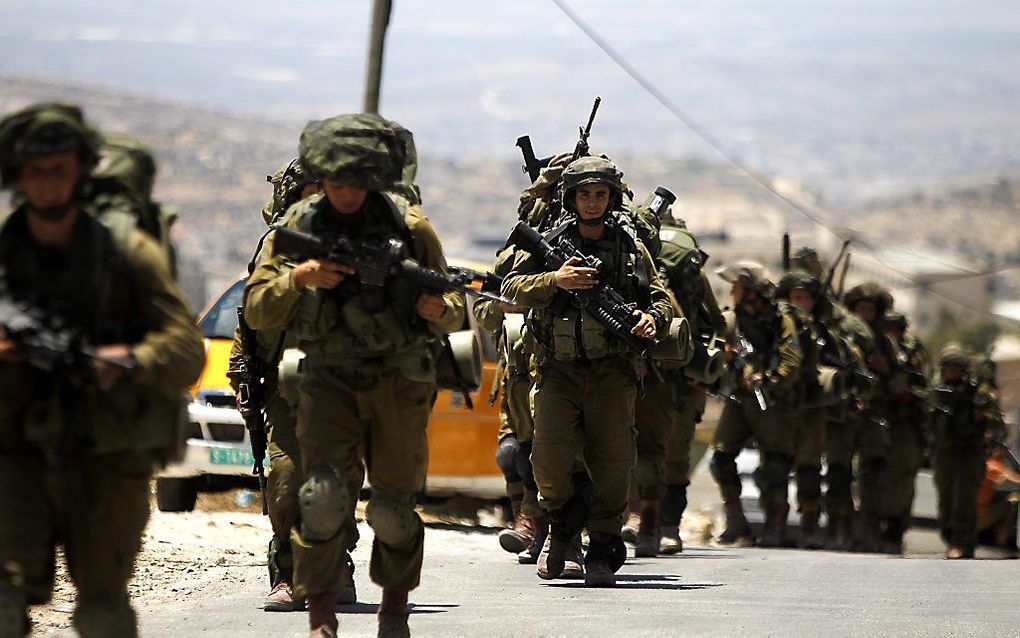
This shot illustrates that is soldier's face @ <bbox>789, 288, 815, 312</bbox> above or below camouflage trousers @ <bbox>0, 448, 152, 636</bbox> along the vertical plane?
above

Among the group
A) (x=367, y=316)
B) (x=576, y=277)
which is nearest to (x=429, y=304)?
(x=367, y=316)

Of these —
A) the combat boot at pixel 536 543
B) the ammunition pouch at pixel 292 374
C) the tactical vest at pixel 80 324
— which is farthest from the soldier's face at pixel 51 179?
the combat boot at pixel 536 543

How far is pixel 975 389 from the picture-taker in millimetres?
19938

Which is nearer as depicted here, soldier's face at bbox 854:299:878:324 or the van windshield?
the van windshield

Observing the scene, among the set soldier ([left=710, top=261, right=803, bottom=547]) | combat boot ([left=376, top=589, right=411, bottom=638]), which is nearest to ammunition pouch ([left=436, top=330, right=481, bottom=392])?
combat boot ([left=376, top=589, right=411, bottom=638])

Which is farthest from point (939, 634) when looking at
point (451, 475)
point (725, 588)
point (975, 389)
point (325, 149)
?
point (975, 389)

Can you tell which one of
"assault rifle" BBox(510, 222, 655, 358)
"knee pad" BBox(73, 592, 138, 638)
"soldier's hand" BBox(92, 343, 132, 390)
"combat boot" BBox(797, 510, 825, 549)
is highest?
"assault rifle" BBox(510, 222, 655, 358)

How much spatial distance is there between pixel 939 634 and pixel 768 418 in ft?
25.4

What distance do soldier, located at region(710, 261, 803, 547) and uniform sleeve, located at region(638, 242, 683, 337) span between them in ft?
15.6

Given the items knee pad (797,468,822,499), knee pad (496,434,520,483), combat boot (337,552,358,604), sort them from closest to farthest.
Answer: combat boot (337,552,358,604), knee pad (496,434,520,483), knee pad (797,468,822,499)

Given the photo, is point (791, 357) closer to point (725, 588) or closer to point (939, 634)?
point (725, 588)

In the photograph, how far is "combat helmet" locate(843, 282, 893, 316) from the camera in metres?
19.2

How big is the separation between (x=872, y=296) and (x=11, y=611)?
14094 mm

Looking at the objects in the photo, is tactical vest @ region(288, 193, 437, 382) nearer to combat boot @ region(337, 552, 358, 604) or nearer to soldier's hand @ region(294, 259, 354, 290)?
soldier's hand @ region(294, 259, 354, 290)
